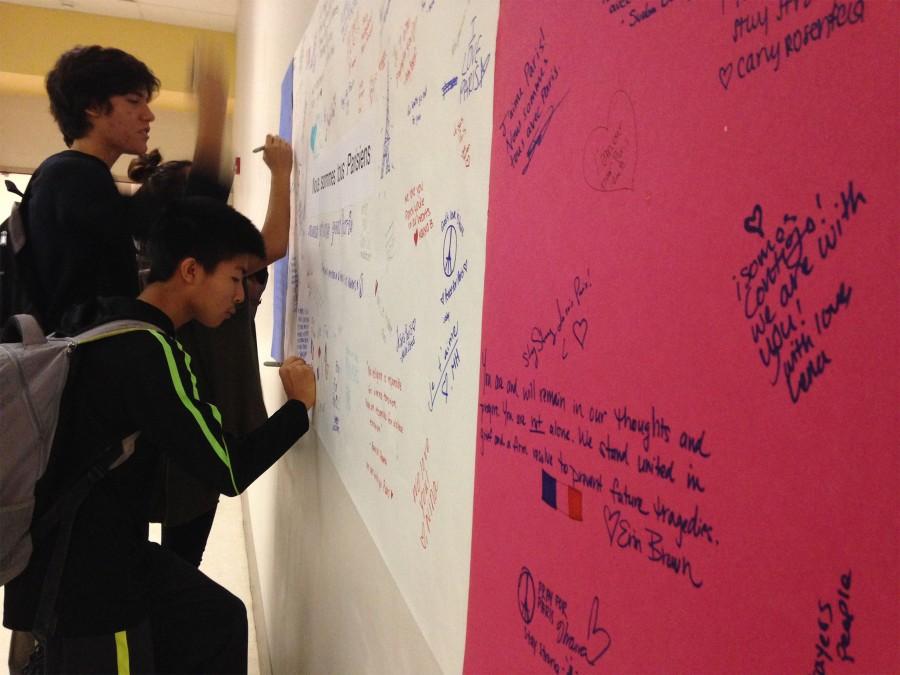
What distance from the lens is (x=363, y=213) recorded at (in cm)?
100

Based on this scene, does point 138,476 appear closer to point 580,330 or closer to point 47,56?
point 580,330

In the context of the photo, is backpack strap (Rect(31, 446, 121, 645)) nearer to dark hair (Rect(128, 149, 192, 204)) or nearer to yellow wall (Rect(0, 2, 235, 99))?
dark hair (Rect(128, 149, 192, 204))

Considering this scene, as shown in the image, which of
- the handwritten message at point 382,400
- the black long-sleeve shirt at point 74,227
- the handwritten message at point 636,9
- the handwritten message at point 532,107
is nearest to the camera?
the handwritten message at point 636,9

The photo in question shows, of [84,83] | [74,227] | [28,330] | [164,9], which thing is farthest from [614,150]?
[164,9]

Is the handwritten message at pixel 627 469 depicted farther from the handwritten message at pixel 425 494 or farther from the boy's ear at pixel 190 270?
the boy's ear at pixel 190 270

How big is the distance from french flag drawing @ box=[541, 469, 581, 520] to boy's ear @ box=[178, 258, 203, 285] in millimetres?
1059

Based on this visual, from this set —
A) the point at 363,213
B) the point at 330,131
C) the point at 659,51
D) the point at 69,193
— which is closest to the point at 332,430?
the point at 363,213

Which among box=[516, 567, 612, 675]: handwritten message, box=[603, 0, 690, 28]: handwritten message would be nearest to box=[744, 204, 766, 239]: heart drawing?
box=[603, 0, 690, 28]: handwritten message

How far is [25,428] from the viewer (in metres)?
1.03

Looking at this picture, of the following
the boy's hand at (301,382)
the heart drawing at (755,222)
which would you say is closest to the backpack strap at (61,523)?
the boy's hand at (301,382)

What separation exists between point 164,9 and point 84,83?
3.79 metres

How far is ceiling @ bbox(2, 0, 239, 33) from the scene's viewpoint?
467 centimetres

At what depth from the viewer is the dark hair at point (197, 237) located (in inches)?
52.7

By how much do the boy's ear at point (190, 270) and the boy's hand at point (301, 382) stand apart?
25 centimetres
